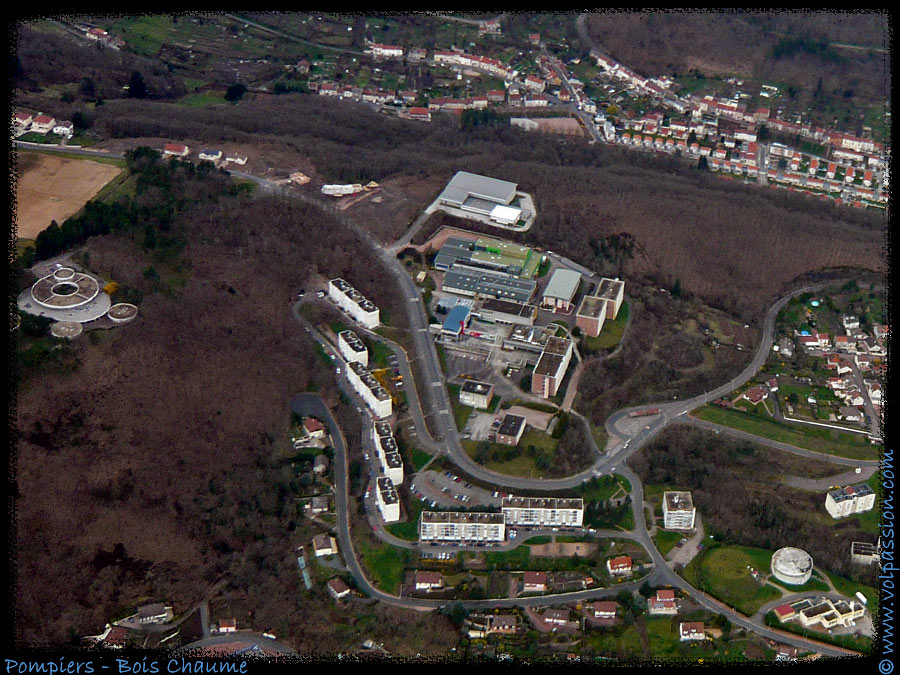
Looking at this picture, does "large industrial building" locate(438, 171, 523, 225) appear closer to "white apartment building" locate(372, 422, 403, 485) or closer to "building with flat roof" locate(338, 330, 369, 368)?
"building with flat roof" locate(338, 330, 369, 368)

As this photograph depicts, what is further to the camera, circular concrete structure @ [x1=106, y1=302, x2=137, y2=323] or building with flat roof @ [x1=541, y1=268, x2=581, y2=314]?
building with flat roof @ [x1=541, y1=268, x2=581, y2=314]

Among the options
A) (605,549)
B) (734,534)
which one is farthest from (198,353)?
(734,534)

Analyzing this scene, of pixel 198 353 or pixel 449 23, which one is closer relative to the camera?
pixel 198 353

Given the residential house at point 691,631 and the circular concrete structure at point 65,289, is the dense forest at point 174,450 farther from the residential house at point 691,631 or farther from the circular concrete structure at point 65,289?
the residential house at point 691,631

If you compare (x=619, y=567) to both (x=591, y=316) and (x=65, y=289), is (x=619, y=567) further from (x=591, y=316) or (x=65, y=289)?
(x=65, y=289)

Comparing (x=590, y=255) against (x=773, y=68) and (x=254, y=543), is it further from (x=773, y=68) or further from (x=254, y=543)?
(x=773, y=68)

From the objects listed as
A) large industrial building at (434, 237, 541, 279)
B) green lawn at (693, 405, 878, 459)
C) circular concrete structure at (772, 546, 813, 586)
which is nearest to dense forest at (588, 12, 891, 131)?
large industrial building at (434, 237, 541, 279)

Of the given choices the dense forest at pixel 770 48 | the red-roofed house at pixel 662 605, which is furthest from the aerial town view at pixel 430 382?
the dense forest at pixel 770 48
